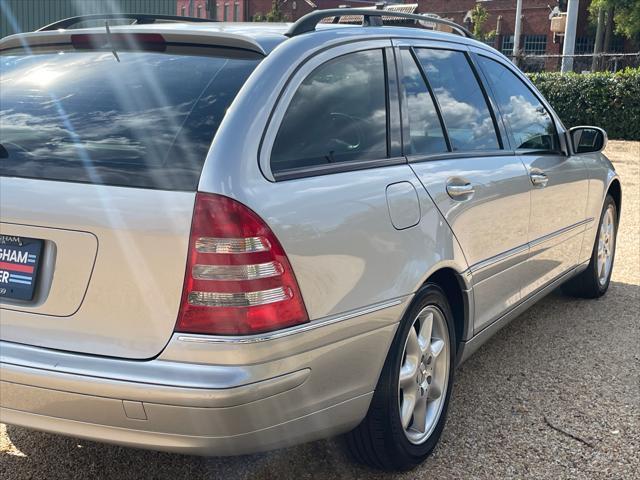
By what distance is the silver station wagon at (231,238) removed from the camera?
220cm

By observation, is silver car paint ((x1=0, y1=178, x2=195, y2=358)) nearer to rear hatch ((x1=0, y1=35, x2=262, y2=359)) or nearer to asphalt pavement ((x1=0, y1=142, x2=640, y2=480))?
rear hatch ((x1=0, y1=35, x2=262, y2=359))

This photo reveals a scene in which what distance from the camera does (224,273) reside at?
2.20m

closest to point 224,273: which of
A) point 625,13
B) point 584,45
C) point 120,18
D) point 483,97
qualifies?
point 120,18

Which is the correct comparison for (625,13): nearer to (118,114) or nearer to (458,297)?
(458,297)

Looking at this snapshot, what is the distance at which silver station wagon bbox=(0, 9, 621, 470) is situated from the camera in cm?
220

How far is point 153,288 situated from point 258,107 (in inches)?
25.9

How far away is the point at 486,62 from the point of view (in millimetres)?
3980

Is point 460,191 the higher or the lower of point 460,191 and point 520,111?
the lower

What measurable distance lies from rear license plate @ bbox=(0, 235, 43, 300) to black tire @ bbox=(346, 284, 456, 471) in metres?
1.24

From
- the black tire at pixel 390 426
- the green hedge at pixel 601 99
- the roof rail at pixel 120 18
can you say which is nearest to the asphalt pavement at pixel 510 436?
the black tire at pixel 390 426

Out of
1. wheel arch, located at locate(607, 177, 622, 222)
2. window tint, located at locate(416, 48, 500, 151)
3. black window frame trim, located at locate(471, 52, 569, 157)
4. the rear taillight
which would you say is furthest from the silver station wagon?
wheel arch, located at locate(607, 177, 622, 222)

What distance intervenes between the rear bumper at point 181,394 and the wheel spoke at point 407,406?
2.12 ft

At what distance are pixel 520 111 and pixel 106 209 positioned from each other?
8.91 feet

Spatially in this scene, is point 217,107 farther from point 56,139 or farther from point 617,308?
point 617,308
